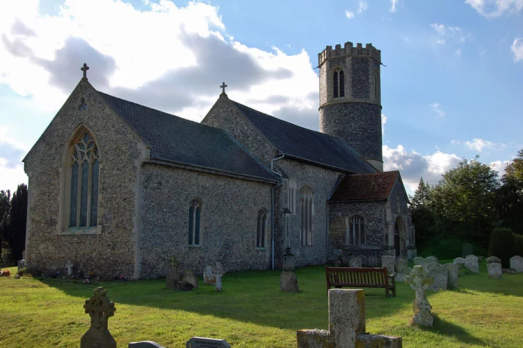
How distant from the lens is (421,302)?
975 cm

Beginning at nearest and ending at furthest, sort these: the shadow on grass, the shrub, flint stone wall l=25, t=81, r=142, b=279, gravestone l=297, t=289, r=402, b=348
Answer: gravestone l=297, t=289, r=402, b=348 < the shadow on grass < flint stone wall l=25, t=81, r=142, b=279 < the shrub

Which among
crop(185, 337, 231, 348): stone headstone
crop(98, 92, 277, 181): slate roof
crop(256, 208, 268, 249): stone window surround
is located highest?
crop(98, 92, 277, 181): slate roof

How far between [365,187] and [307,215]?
13.4 ft

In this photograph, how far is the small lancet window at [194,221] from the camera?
20259mm

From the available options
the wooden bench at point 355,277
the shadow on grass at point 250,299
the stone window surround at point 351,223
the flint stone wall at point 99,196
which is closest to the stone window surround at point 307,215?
the stone window surround at point 351,223

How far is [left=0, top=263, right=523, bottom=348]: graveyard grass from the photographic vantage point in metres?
8.97

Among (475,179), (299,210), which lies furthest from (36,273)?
(475,179)

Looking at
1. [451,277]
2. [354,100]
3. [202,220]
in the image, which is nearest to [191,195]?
[202,220]

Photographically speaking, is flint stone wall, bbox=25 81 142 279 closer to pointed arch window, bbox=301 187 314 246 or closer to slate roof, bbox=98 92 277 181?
slate roof, bbox=98 92 277 181

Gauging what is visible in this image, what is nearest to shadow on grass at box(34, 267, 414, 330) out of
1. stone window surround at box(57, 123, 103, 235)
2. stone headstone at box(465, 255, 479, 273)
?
stone window surround at box(57, 123, 103, 235)

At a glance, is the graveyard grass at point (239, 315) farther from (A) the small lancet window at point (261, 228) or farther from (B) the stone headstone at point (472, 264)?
(A) the small lancet window at point (261, 228)

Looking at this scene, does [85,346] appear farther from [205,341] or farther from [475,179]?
[475,179]

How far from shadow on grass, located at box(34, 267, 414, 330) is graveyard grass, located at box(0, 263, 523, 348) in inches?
0.9

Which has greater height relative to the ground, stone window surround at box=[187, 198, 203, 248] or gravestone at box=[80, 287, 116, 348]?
stone window surround at box=[187, 198, 203, 248]
